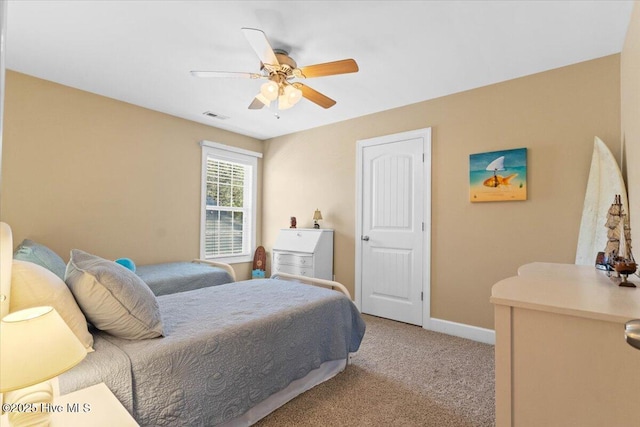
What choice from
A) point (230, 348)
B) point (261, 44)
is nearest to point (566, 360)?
point (230, 348)

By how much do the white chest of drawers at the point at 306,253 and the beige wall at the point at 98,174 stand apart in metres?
1.20

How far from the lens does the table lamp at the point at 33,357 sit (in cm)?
66

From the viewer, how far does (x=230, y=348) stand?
1524mm

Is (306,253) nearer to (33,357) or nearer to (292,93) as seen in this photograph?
(292,93)

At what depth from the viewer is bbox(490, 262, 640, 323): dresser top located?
91 centimetres

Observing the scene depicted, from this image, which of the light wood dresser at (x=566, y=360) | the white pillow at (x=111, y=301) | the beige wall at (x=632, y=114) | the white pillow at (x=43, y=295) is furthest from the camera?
the beige wall at (x=632, y=114)

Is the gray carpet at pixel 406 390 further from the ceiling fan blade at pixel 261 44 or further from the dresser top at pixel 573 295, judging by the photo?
the ceiling fan blade at pixel 261 44

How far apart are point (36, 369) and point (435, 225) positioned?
3.19m

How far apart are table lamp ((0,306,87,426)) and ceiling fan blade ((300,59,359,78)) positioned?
6.30ft

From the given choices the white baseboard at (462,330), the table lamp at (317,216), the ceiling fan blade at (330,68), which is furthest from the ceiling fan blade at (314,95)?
the white baseboard at (462,330)

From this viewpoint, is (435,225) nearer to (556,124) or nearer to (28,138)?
(556,124)

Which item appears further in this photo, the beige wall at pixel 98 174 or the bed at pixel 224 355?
the beige wall at pixel 98 174

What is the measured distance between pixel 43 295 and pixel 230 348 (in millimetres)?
797

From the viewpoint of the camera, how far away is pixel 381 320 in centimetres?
354
